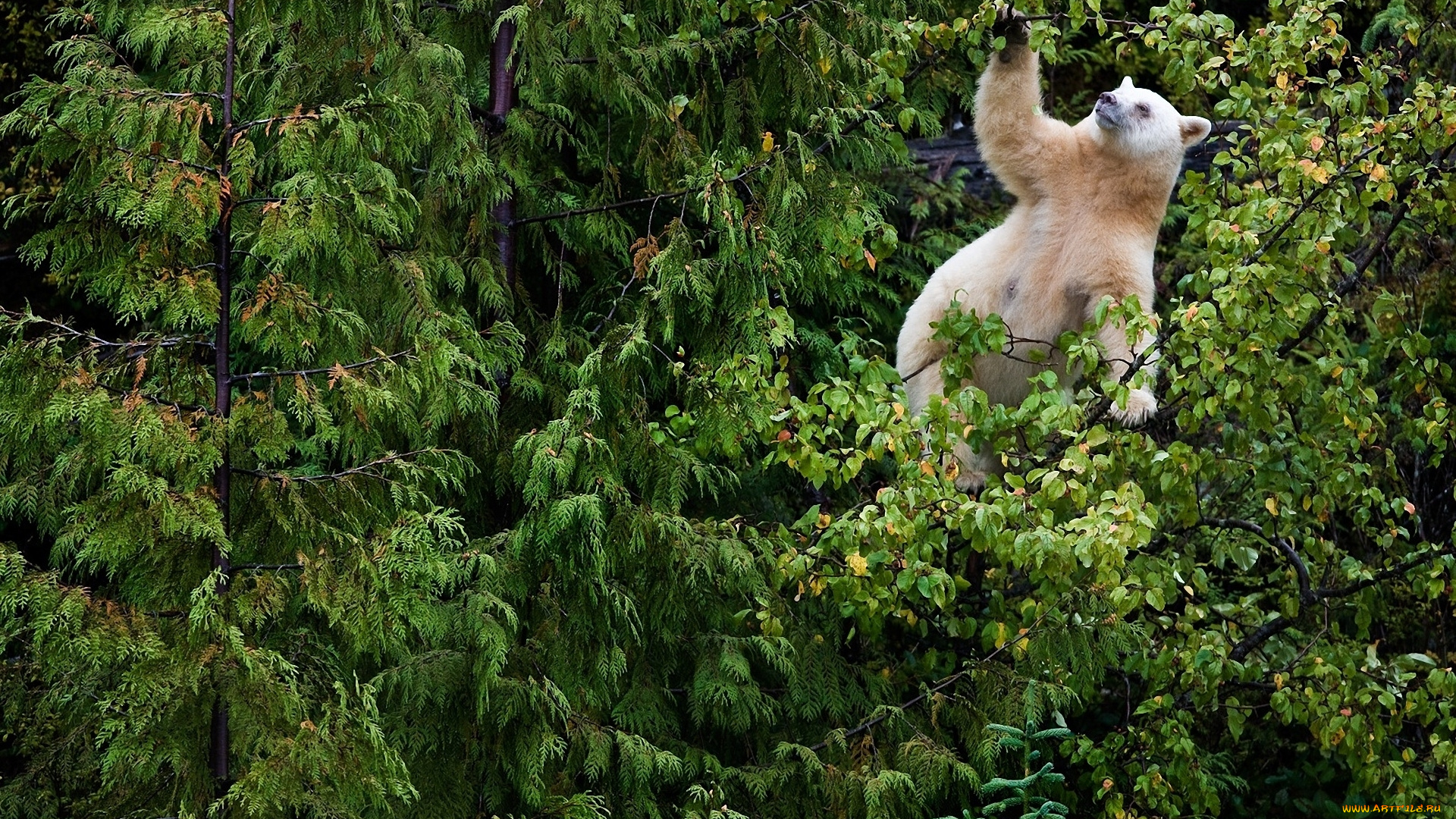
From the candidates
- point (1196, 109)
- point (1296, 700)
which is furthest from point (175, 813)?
point (1196, 109)

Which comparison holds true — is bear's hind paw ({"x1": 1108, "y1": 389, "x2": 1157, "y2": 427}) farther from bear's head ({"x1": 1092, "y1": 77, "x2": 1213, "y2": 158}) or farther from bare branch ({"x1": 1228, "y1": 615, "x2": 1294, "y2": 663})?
bare branch ({"x1": 1228, "y1": 615, "x2": 1294, "y2": 663})

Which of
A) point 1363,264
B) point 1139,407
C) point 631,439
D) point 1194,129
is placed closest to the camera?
point 1139,407

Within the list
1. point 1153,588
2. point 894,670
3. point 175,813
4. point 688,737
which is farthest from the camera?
point 894,670

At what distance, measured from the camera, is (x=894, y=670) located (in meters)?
5.61

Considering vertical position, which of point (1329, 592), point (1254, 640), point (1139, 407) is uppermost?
point (1139, 407)

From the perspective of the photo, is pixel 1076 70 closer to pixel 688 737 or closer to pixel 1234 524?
pixel 1234 524

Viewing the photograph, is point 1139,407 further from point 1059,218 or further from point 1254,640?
point 1254,640

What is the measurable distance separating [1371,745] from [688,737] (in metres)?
2.31

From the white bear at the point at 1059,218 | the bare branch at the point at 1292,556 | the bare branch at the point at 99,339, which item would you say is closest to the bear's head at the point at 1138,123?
the white bear at the point at 1059,218

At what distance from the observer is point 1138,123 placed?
3.68m

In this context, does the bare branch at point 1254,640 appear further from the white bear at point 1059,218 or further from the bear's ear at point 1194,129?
the bear's ear at point 1194,129

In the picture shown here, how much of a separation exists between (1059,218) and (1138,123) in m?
0.38

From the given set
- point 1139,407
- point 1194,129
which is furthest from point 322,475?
point 1194,129

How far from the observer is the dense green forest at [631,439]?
294 cm
